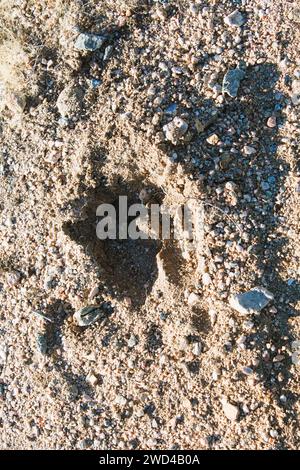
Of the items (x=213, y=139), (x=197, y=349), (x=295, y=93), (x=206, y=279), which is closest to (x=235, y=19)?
(x=295, y=93)

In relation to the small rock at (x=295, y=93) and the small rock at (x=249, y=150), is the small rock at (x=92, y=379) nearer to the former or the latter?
the small rock at (x=249, y=150)

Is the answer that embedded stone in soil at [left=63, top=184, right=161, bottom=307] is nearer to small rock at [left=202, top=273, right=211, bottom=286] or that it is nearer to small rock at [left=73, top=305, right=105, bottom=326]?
small rock at [left=73, top=305, right=105, bottom=326]

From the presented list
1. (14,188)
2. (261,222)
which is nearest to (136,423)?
(261,222)

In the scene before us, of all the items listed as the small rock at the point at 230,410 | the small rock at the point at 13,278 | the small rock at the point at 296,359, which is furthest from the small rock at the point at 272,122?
the small rock at the point at 13,278

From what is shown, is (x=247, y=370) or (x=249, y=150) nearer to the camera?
(x=247, y=370)

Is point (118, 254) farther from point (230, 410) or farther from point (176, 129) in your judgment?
point (230, 410)

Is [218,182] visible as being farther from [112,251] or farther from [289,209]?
[112,251]
